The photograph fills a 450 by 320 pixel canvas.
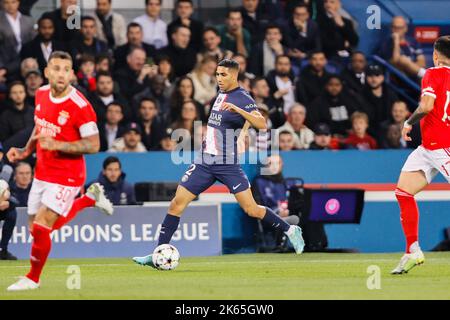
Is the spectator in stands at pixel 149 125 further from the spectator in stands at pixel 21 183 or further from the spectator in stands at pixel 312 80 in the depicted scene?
the spectator in stands at pixel 312 80

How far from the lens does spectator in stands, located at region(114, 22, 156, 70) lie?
65.0 feet

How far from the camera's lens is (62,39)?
64.5ft

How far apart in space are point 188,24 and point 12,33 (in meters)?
2.89

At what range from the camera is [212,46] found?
20.0 m

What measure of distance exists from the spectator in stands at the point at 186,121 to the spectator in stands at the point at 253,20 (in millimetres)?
2389

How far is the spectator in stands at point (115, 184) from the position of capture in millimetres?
17469

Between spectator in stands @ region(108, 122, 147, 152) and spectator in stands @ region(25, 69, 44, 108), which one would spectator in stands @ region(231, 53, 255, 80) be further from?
spectator in stands @ region(25, 69, 44, 108)

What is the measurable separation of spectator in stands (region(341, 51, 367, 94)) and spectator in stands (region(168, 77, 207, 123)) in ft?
8.94

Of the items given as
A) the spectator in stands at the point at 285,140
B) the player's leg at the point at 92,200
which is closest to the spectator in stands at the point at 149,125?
the spectator in stands at the point at 285,140

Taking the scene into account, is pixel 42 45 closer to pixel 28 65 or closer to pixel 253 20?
pixel 28 65

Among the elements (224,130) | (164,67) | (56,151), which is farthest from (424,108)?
(164,67)

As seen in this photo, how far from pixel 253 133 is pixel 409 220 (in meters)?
5.89

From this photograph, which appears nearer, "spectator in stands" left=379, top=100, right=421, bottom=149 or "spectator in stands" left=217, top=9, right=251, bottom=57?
"spectator in stands" left=379, top=100, right=421, bottom=149

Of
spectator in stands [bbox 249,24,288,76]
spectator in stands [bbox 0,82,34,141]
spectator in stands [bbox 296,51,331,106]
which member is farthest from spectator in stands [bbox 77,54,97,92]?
spectator in stands [bbox 296,51,331,106]
